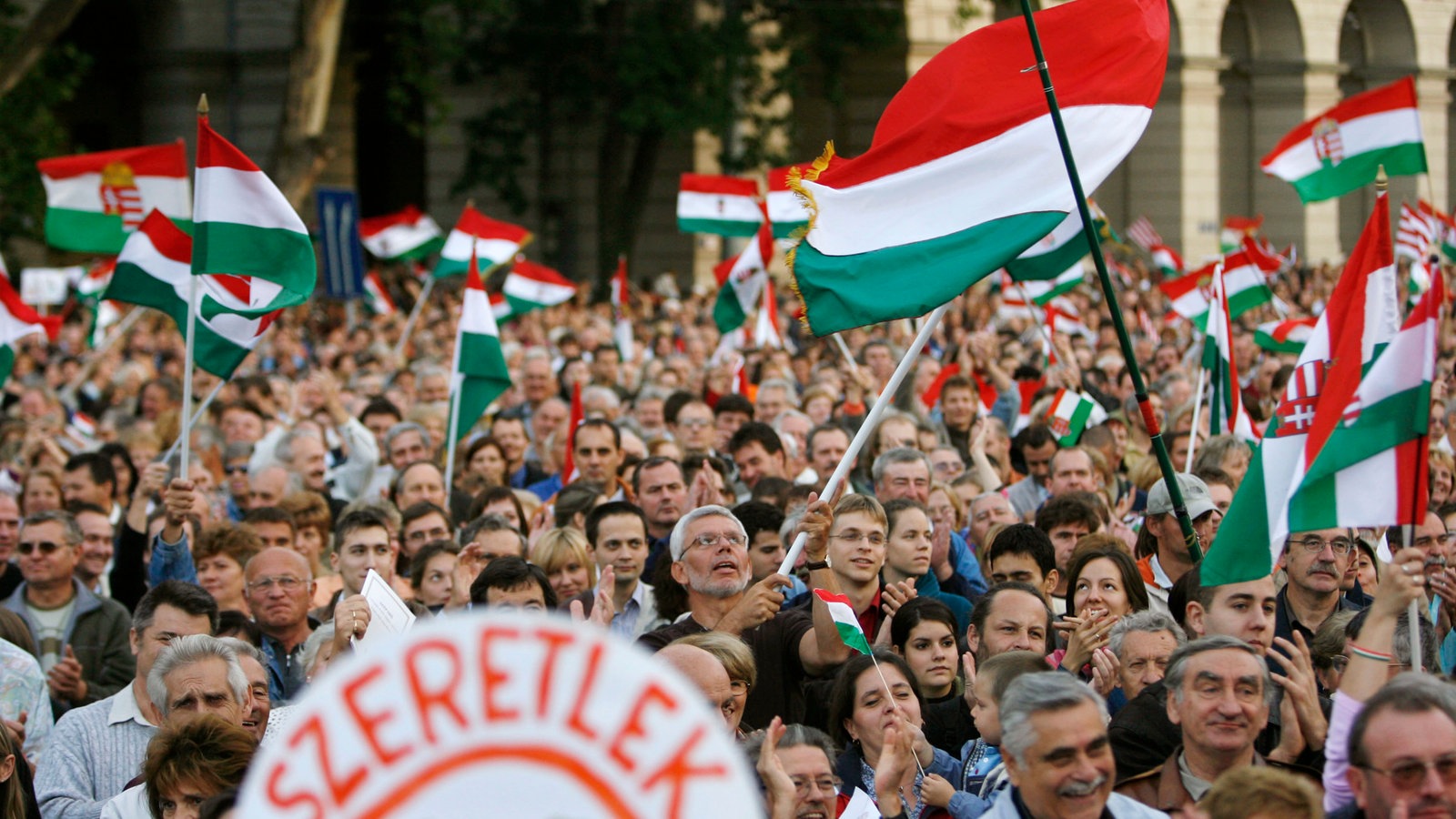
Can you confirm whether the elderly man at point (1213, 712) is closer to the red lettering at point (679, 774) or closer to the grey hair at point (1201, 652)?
the grey hair at point (1201, 652)

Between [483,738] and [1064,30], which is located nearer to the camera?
[483,738]

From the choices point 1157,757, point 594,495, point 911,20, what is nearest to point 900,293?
point 1157,757

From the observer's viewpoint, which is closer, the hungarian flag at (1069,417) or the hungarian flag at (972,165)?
the hungarian flag at (972,165)

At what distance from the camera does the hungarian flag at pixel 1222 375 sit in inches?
363

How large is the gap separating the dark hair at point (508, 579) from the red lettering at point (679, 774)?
4.11 metres

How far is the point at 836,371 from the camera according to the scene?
14.2 m

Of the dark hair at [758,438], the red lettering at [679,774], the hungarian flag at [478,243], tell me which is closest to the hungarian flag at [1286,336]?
the dark hair at [758,438]

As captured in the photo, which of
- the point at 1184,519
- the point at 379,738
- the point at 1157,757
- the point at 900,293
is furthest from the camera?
the point at 900,293

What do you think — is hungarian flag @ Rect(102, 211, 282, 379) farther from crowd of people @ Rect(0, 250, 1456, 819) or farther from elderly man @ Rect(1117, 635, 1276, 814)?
elderly man @ Rect(1117, 635, 1276, 814)

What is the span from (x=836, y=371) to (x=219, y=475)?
16.3 feet

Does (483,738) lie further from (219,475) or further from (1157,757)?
(219,475)

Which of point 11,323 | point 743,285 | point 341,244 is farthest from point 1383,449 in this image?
point 341,244

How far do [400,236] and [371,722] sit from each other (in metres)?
20.5

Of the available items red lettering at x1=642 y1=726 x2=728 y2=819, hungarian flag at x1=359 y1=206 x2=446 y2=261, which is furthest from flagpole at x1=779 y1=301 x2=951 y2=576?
hungarian flag at x1=359 y1=206 x2=446 y2=261
